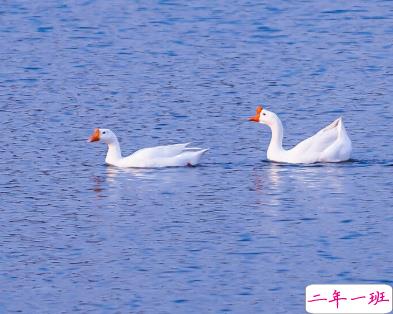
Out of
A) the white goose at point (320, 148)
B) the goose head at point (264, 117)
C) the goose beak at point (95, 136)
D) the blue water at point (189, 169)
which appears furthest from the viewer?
the goose head at point (264, 117)

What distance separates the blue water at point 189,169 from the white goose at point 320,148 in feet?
0.80

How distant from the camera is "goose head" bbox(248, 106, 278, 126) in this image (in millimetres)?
28734

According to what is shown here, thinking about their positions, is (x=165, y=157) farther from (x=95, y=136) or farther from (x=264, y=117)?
(x=264, y=117)

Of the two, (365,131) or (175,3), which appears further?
(175,3)

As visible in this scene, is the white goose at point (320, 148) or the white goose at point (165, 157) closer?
the white goose at point (165, 157)

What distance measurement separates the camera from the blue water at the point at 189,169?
2095 centimetres

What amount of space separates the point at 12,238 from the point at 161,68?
1316 cm

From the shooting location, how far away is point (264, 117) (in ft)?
94.9

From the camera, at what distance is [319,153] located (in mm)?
27797

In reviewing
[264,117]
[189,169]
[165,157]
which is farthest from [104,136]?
[264,117]

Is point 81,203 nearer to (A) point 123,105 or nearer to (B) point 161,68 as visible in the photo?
(A) point 123,105

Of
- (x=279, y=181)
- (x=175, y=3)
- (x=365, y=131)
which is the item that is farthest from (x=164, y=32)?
(x=279, y=181)

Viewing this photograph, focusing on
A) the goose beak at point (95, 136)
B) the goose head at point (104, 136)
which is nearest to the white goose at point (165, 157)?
the goose head at point (104, 136)

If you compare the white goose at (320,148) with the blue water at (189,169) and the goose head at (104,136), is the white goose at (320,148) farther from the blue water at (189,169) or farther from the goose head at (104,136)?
the goose head at (104,136)
